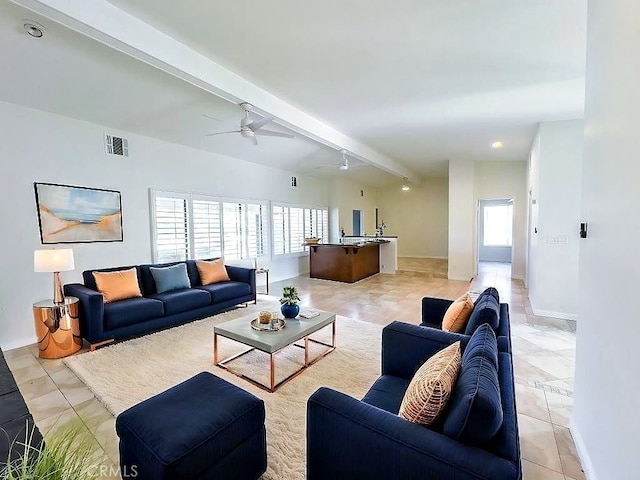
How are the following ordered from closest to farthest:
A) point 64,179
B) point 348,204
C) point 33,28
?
point 33,28
point 64,179
point 348,204

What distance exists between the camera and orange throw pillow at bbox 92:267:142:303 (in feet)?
12.1

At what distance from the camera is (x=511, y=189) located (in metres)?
7.17

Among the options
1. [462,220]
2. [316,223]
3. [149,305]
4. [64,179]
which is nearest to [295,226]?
[316,223]

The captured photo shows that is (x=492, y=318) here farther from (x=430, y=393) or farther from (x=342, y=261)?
(x=342, y=261)

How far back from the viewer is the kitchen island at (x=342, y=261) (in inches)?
281

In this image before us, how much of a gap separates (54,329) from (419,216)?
10.8 metres

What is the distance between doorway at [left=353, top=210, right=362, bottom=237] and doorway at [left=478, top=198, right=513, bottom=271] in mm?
4012

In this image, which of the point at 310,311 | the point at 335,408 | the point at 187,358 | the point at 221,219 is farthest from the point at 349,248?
the point at 335,408

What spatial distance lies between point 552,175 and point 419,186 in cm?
706

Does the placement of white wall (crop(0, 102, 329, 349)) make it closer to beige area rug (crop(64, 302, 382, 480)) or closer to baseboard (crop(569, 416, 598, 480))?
beige area rug (crop(64, 302, 382, 480))

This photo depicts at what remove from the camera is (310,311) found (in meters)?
3.43

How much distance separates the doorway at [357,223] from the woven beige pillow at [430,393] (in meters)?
9.06

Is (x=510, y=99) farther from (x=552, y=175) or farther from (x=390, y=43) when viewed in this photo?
(x=390, y=43)

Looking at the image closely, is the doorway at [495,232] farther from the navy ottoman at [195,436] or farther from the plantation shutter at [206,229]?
the navy ottoman at [195,436]
